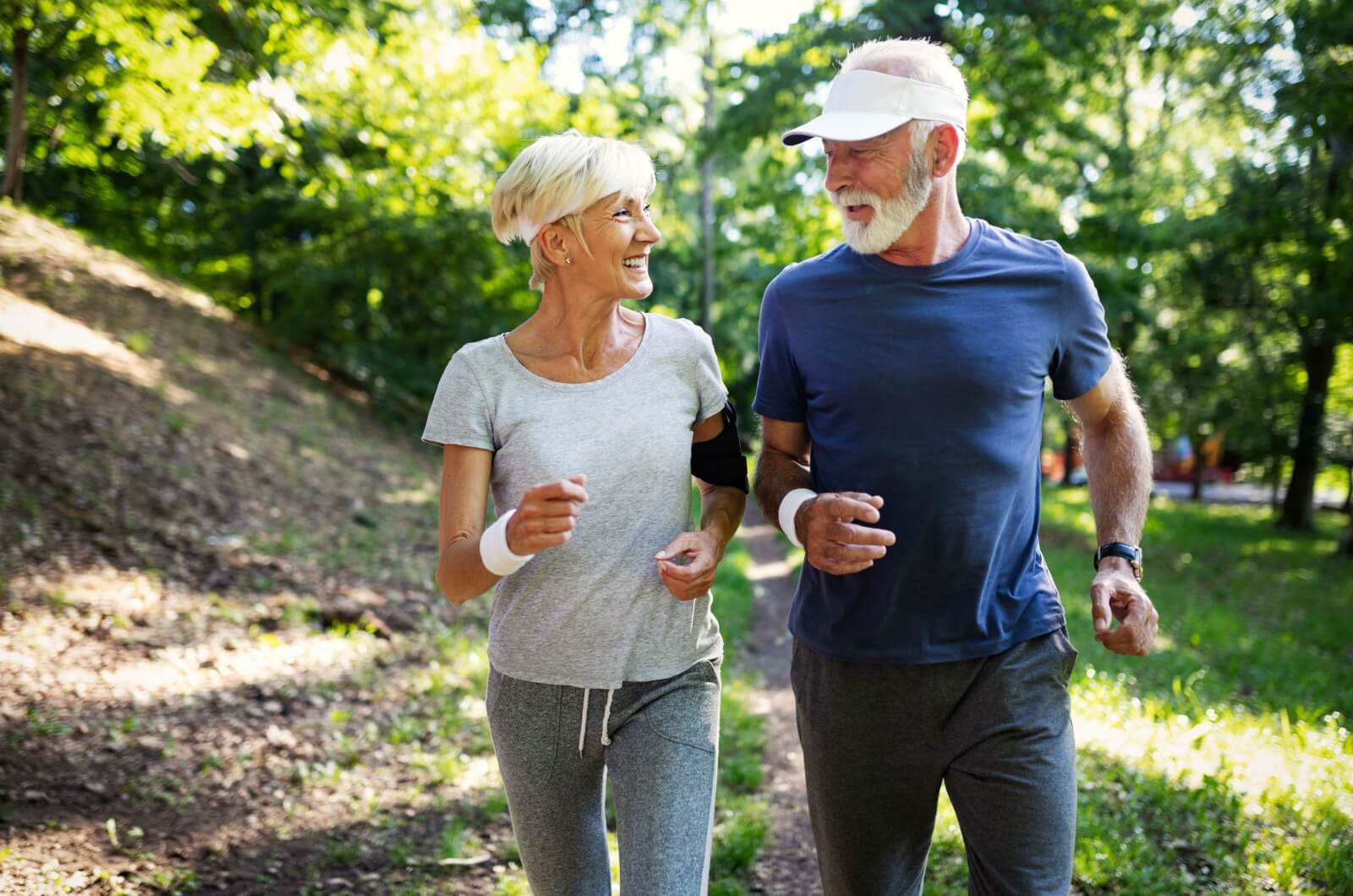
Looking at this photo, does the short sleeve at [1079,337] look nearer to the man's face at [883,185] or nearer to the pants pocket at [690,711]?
the man's face at [883,185]

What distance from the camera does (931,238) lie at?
274cm

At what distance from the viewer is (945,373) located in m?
2.61

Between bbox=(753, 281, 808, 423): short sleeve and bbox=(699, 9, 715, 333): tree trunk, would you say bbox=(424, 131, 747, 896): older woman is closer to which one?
bbox=(753, 281, 808, 423): short sleeve

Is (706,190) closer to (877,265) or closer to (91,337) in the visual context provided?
(91,337)

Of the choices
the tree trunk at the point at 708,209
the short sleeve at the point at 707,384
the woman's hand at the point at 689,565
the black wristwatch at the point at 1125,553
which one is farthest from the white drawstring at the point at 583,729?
the tree trunk at the point at 708,209

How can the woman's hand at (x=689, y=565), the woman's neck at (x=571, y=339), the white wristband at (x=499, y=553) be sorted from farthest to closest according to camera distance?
the woman's neck at (x=571, y=339), the woman's hand at (x=689, y=565), the white wristband at (x=499, y=553)

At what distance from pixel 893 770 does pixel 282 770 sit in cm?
370

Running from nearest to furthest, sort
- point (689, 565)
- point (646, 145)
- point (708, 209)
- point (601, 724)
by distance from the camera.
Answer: point (689, 565) < point (601, 724) < point (646, 145) < point (708, 209)

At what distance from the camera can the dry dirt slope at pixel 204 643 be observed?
459 cm

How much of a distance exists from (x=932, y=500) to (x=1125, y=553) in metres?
0.55

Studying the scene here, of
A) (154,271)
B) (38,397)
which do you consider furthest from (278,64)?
(154,271)

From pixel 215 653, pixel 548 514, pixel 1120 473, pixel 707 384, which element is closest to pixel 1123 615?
pixel 1120 473

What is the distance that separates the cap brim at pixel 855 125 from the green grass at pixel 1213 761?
293 cm

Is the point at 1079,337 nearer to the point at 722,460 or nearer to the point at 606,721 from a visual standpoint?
the point at 722,460
